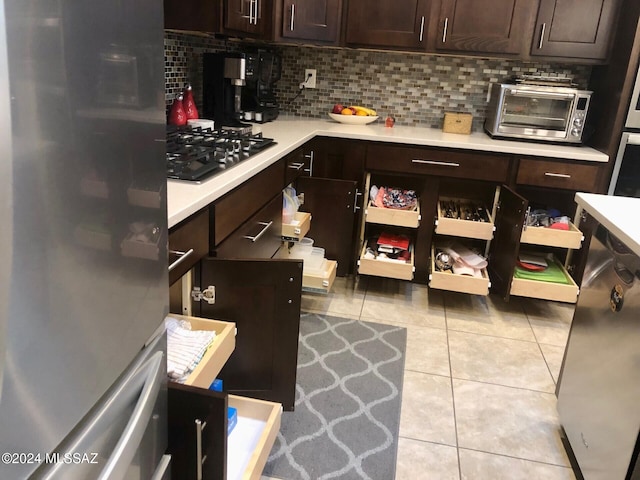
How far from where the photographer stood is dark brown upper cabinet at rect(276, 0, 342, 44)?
104 inches

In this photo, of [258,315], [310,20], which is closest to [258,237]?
[258,315]

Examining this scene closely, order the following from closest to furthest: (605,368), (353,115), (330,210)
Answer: (605,368) → (330,210) → (353,115)

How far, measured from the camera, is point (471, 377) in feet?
6.77

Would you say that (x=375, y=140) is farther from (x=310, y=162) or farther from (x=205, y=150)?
(x=205, y=150)

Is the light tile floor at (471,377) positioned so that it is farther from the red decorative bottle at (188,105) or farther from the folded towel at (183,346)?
the red decorative bottle at (188,105)

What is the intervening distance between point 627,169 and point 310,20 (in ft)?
5.77

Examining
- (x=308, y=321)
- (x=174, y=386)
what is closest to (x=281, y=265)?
(x=174, y=386)

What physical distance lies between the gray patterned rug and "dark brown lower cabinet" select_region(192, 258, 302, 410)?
17 centimetres

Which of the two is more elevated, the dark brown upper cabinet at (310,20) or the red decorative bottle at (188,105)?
the dark brown upper cabinet at (310,20)

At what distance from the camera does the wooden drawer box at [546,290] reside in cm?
252

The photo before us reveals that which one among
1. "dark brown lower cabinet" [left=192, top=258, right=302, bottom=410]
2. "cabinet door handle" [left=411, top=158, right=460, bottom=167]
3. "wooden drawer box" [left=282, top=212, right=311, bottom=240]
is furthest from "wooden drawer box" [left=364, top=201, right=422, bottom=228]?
"dark brown lower cabinet" [left=192, top=258, right=302, bottom=410]

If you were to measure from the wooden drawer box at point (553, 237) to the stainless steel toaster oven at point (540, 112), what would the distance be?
1.68 feet

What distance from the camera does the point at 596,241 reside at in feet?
5.08

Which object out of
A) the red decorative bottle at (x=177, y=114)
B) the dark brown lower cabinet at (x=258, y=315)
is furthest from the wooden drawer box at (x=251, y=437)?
the red decorative bottle at (x=177, y=114)
